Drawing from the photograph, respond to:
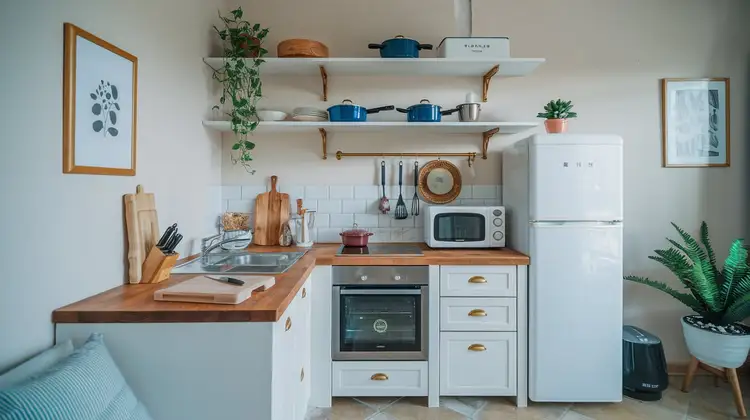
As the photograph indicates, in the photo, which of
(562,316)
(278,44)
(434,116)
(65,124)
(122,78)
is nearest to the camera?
(65,124)

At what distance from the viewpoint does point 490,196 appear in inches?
108

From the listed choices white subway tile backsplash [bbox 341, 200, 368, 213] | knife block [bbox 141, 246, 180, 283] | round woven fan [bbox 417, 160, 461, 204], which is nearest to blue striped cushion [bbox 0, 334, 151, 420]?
knife block [bbox 141, 246, 180, 283]

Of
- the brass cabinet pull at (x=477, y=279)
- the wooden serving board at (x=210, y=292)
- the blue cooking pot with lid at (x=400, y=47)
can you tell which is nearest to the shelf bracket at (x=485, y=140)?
the blue cooking pot with lid at (x=400, y=47)

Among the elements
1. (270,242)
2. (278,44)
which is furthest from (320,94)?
(270,242)

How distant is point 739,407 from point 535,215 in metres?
1.57

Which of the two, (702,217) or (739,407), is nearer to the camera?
(739,407)

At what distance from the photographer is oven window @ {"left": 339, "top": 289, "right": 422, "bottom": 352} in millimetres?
2219

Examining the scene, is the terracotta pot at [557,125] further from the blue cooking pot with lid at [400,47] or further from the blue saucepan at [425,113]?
→ the blue cooking pot with lid at [400,47]

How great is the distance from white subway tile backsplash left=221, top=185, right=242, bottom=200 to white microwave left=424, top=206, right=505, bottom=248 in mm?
1348

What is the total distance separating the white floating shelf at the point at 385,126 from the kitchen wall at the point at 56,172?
0.57 meters

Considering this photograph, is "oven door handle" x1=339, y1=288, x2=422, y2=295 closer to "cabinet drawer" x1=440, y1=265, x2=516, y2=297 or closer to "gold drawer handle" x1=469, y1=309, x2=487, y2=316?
"cabinet drawer" x1=440, y1=265, x2=516, y2=297

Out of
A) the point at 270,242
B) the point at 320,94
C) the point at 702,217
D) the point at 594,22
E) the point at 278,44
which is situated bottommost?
the point at 270,242

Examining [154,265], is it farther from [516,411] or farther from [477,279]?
[516,411]

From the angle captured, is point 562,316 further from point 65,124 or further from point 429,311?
point 65,124
